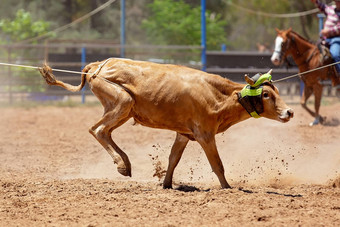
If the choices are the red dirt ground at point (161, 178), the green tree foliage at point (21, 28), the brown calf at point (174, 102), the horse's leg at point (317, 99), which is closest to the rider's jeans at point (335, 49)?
the horse's leg at point (317, 99)

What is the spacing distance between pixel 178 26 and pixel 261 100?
17.7 meters

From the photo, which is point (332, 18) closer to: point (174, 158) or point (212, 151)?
point (174, 158)

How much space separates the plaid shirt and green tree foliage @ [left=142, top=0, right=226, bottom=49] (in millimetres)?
12100

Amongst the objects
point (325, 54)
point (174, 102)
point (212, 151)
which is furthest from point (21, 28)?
point (212, 151)

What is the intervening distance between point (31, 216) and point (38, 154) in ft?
14.6

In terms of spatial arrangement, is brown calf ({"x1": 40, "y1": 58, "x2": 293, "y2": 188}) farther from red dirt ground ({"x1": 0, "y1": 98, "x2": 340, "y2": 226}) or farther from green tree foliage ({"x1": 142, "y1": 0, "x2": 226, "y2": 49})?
green tree foliage ({"x1": 142, "y1": 0, "x2": 226, "y2": 49})

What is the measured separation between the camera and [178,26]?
936 inches

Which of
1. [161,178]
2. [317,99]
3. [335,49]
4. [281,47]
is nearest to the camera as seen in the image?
[161,178]

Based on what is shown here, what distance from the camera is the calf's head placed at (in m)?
6.34

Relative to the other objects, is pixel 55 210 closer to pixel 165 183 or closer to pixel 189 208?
pixel 189 208

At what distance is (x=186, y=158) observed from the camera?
9016 mm

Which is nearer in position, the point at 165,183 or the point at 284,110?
the point at 284,110

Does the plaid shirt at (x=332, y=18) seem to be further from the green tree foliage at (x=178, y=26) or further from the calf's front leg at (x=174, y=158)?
the green tree foliage at (x=178, y=26)

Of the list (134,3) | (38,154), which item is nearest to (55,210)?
(38,154)
